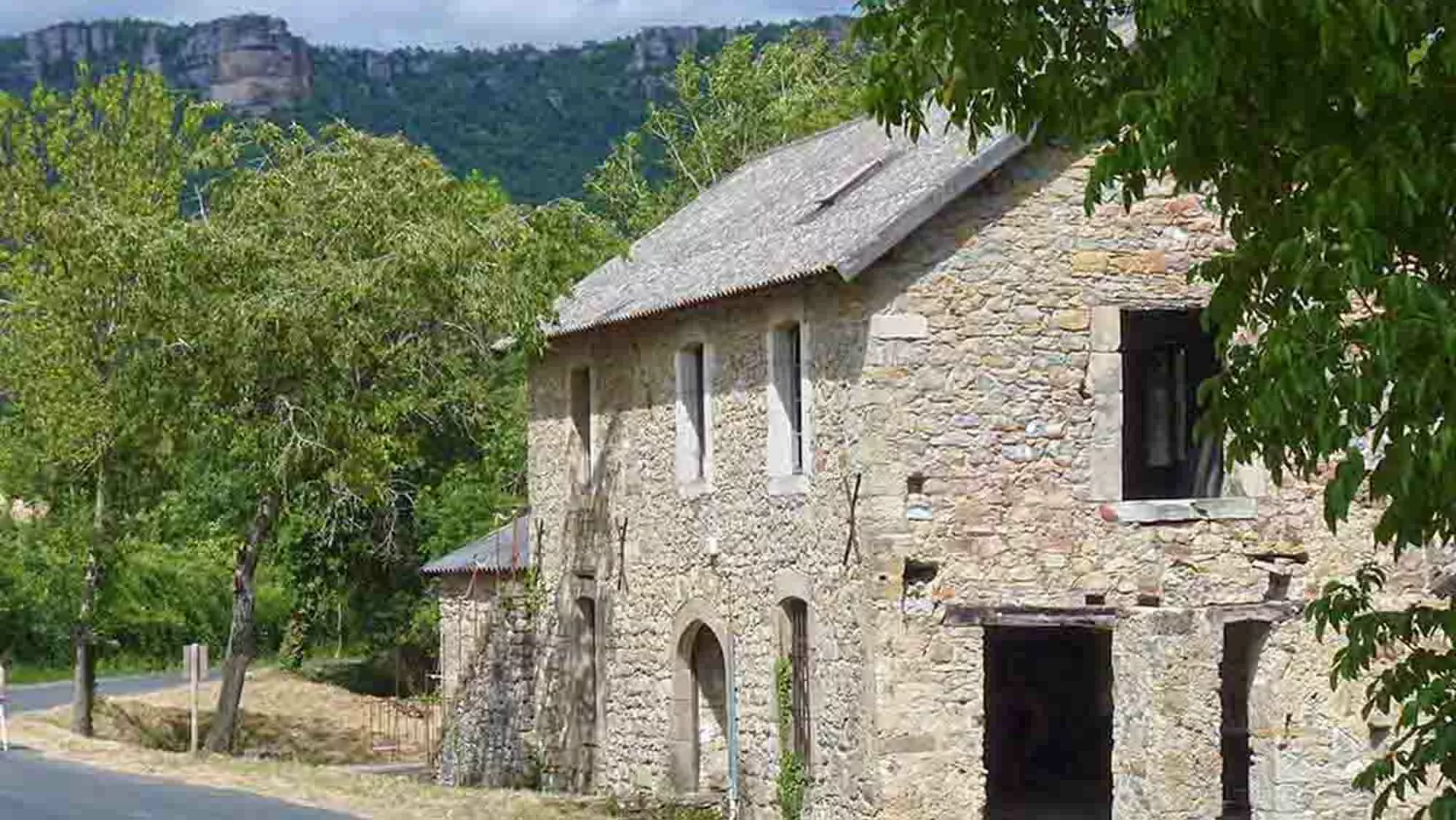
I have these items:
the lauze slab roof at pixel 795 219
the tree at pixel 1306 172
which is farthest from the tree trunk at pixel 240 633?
the tree at pixel 1306 172

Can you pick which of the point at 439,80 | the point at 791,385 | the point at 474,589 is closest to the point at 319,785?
the point at 791,385

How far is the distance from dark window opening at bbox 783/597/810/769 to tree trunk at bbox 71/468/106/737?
46.7ft

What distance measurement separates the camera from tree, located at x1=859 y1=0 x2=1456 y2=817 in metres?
8.88

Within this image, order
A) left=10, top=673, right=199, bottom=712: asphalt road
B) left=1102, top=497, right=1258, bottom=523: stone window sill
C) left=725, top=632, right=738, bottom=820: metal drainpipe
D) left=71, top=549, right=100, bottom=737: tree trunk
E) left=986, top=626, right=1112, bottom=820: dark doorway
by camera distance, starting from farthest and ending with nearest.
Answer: left=10, top=673, right=199, bottom=712: asphalt road
left=71, top=549, right=100, bottom=737: tree trunk
left=986, top=626, right=1112, bottom=820: dark doorway
left=725, top=632, right=738, bottom=820: metal drainpipe
left=1102, top=497, right=1258, bottom=523: stone window sill

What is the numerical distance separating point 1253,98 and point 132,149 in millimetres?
26868

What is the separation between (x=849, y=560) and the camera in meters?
20.3

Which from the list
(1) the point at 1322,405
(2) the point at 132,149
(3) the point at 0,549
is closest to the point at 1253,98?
(1) the point at 1322,405

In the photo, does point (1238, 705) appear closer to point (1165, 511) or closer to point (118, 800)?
point (1165, 511)

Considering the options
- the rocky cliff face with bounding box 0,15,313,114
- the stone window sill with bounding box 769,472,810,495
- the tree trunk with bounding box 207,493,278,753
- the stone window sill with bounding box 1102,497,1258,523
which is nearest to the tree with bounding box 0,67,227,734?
the tree trunk with bounding box 207,493,278,753

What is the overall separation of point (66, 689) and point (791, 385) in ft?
85.1

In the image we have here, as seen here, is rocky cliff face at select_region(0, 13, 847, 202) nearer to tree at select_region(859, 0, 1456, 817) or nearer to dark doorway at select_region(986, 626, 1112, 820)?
dark doorway at select_region(986, 626, 1112, 820)

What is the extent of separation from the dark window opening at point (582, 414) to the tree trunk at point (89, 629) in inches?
330

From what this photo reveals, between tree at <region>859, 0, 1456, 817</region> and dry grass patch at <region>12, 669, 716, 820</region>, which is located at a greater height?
tree at <region>859, 0, 1456, 817</region>

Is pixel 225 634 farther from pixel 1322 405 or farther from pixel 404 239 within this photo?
pixel 1322 405
